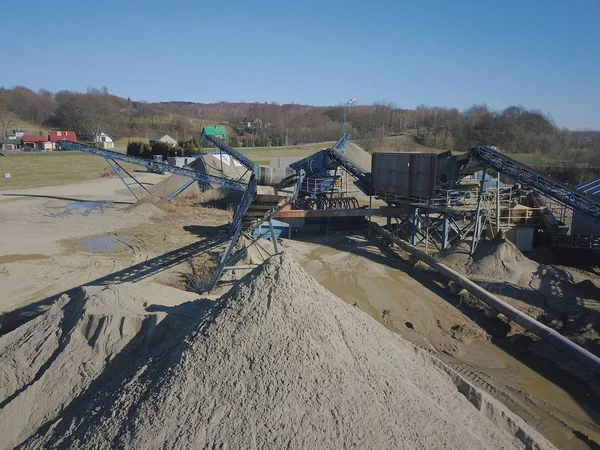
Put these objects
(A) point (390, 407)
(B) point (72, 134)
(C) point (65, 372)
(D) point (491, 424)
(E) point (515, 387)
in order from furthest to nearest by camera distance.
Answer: (B) point (72, 134)
(E) point (515, 387)
(C) point (65, 372)
(D) point (491, 424)
(A) point (390, 407)

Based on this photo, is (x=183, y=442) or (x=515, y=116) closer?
(x=183, y=442)

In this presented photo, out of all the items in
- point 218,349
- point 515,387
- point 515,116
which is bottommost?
point 515,387

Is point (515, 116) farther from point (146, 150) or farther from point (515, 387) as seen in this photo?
point (515, 387)

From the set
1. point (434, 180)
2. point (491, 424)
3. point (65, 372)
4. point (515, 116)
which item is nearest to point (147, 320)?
point (65, 372)

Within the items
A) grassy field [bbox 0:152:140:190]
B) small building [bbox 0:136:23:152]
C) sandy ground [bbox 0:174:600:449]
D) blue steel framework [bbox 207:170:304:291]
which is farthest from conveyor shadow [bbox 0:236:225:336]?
small building [bbox 0:136:23:152]

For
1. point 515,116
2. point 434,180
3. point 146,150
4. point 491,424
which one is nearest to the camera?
point 491,424

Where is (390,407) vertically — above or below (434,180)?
below

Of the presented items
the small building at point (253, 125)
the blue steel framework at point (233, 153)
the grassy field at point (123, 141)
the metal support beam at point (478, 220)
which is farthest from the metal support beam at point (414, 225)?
the small building at point (253, 125)
